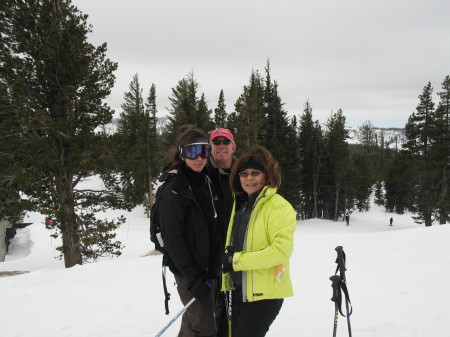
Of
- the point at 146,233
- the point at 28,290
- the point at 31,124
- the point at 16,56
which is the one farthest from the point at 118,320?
the point at 146,233

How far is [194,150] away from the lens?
276 centimetres

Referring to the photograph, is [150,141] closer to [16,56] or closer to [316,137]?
[16,56]

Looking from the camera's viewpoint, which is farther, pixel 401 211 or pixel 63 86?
pixel 401 211

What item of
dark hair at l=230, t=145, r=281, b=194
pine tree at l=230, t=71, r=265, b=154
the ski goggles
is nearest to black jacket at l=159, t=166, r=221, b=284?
the ski goggles

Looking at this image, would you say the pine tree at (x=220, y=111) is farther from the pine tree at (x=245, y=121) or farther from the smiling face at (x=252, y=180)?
the smiling face at (x=252, y=180)

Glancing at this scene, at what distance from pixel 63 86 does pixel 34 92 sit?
2.96ft

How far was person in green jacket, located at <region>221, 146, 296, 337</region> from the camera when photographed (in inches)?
89.7

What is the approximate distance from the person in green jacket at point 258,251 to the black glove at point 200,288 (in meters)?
0.17

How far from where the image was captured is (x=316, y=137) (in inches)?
1452

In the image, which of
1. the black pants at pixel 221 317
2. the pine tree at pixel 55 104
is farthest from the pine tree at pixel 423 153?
the black pants at pixel 221 317

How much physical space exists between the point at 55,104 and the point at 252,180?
1014 centimetres

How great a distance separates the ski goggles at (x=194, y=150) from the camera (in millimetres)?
2754

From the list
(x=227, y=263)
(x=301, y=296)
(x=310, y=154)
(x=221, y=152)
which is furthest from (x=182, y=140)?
(x=310, y=154)

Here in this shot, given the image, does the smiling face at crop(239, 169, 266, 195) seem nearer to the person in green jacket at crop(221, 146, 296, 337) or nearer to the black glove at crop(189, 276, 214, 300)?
the person in green jacket at crop(221, 146, 296, 337)
